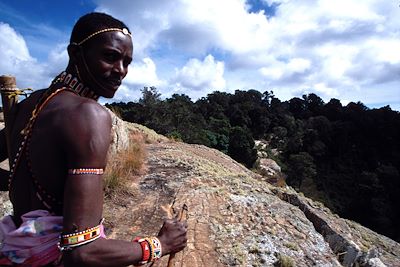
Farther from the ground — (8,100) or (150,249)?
(8,100)

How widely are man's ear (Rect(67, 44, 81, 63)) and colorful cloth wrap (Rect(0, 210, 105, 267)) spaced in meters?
0.57

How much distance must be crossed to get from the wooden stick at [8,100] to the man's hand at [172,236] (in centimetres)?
76

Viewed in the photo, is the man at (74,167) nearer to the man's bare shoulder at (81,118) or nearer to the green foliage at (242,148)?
the man's bare shoulder at (81,118)

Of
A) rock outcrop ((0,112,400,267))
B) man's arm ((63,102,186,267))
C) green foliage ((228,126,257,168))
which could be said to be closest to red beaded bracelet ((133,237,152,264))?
man's arm ((63,102,186,267))

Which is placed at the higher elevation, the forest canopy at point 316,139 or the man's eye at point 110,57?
the forest canopy at point 316,139

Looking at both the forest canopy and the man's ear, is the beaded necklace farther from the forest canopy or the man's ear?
the forest canopy

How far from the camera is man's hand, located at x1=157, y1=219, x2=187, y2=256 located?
1350mm

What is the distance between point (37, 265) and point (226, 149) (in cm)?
4023

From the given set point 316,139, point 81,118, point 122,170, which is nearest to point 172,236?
point 81,118

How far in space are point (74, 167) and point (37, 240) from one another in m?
0.35

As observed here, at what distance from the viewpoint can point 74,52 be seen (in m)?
1.29

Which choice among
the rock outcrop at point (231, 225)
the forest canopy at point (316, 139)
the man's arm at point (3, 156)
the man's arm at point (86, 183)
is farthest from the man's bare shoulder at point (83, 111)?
the forest canopy at point (316, 139)

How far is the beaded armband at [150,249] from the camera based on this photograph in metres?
1.24

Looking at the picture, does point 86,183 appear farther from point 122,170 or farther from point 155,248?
point 122,170
